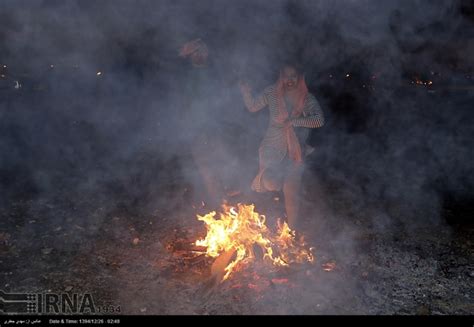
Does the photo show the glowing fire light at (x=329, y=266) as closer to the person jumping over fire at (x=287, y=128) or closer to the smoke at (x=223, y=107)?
the smoke at (x=223, y=107)

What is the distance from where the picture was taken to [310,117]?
406 centimetres

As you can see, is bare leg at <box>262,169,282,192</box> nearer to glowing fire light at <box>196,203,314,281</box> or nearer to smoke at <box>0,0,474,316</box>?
glowing fire light at <box>196,203,314,281</box>

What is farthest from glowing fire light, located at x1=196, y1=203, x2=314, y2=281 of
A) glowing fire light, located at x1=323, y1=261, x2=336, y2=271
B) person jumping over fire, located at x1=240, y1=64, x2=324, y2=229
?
person jumping over fire, located at x1=240, y1=64, x2=324, y2=229

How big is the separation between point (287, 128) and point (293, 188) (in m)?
0.71

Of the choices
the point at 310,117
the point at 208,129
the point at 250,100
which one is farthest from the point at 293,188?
the point at 208,129

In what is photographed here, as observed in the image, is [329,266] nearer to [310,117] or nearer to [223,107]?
[310,117]

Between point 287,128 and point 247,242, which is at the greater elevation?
point 287,128

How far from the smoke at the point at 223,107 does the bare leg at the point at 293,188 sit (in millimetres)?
578

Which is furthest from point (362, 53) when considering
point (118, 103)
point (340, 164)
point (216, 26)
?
point (118, 103)

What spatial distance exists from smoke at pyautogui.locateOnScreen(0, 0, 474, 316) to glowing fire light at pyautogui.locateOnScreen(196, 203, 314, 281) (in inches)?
26.7

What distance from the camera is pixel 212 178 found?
536 centimetres

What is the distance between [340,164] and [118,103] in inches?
199

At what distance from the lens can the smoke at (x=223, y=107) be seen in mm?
4930

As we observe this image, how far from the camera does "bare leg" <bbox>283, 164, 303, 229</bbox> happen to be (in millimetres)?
4266
